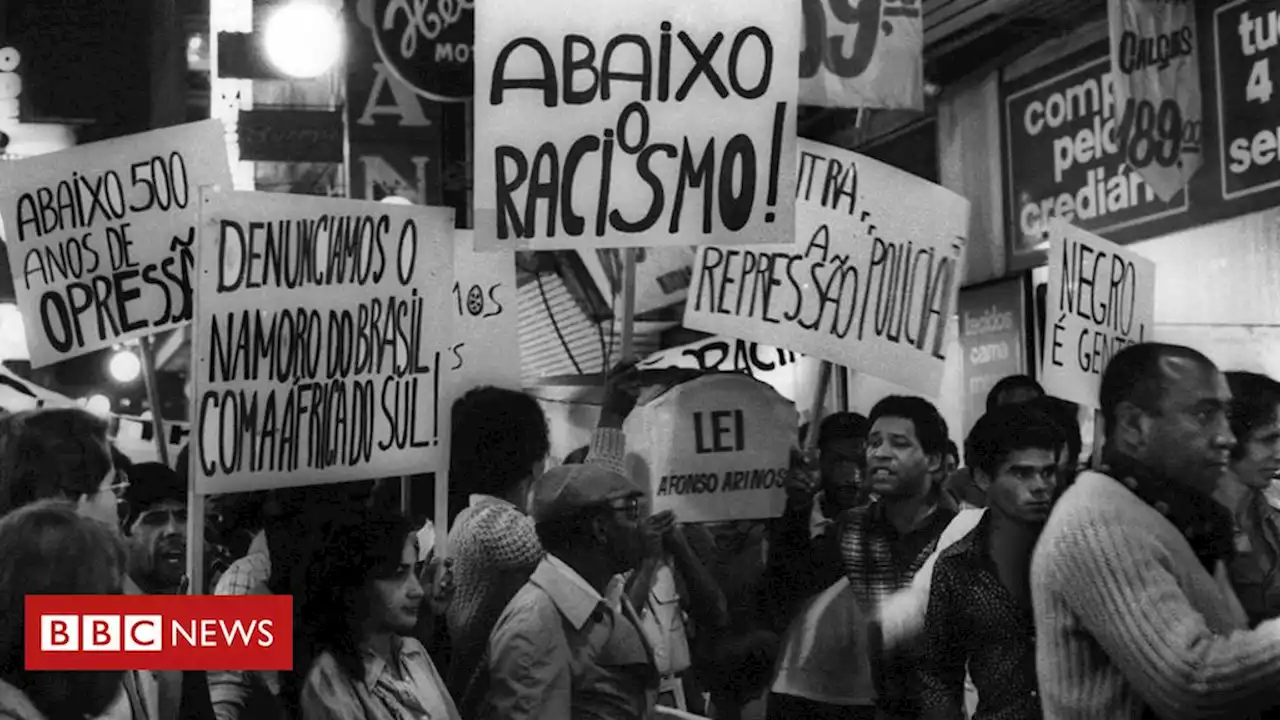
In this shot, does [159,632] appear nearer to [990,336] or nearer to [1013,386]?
[1013,386]

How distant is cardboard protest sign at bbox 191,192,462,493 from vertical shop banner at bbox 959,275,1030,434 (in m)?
5.86

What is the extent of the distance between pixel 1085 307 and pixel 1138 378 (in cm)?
236

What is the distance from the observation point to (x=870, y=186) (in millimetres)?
6367

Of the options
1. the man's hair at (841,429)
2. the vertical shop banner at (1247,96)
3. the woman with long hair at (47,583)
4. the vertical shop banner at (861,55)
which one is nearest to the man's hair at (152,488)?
the man's hair at (841,429)

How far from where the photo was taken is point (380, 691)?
444cm

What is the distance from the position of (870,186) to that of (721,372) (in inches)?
33.1

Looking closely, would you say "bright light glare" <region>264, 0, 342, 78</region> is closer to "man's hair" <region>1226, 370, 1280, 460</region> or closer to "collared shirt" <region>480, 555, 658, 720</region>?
"man's hair" <region>1226, 370, 1280, 460</region>

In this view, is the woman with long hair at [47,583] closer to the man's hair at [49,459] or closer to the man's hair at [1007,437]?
the man's hair at [49,459]

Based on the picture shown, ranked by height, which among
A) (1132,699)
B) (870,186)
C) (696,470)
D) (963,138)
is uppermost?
(963,138)

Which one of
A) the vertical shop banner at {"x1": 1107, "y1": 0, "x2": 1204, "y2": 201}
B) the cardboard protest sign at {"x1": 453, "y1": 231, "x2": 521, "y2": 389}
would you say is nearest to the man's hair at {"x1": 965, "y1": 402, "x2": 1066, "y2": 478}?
the cardboard protest sign at {"x1": 453, "y1": 231, "x2": 521, "y2": 389}

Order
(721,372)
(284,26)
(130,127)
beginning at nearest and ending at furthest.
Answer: (721,372) → (284,26) → (130,127)

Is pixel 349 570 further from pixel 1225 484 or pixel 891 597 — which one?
pixel 1225 484

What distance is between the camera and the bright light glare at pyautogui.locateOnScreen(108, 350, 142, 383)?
74.8 feet

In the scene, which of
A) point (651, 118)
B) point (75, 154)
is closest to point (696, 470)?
point (651, 118)
